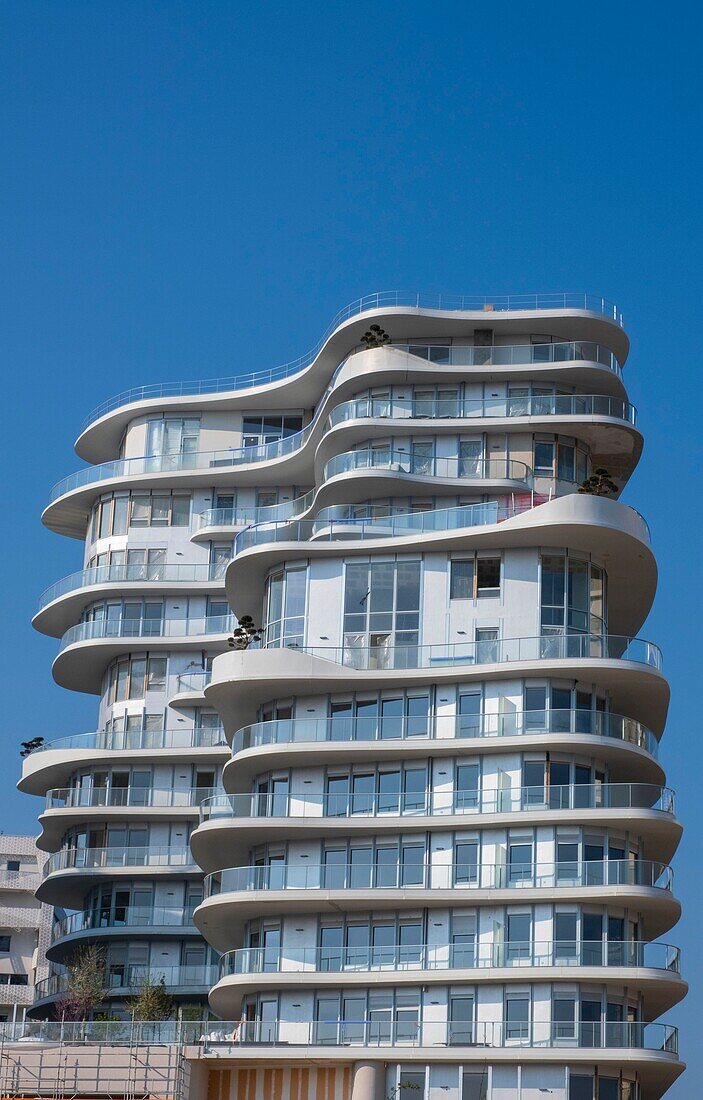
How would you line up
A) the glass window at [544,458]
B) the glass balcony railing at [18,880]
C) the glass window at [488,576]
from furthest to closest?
the glass balcony railing at [18,880], the glass window at [544,458], the glass window at [488,576]

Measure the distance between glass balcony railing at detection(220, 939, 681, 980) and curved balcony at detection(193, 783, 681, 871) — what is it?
12.6 ft

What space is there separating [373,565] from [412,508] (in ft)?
16.3

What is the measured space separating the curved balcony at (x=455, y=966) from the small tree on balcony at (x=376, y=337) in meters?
24.2

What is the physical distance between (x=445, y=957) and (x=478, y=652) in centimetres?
1026

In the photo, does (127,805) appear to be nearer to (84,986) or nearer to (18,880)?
(84,986)

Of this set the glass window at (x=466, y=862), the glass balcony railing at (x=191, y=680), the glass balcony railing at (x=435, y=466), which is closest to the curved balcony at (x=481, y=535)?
the glass balcony railing at (x=435, y=466)

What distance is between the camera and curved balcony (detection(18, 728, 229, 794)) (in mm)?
84188

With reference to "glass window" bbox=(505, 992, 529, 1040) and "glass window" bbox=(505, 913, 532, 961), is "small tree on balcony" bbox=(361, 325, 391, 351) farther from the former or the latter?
"glass window" bbox=(505, 992, 529, 1040)

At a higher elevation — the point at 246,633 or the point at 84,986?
the point at 246,633

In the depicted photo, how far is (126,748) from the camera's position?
280 feet

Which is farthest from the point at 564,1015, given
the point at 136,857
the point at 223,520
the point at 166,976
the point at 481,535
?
the point at 223,520

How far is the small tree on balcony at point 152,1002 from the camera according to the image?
7375 centimetres

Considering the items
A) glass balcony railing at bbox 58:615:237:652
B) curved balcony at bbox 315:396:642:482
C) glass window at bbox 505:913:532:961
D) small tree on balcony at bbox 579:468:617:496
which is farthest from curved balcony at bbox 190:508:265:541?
glass window at bbox 505:913:532:961

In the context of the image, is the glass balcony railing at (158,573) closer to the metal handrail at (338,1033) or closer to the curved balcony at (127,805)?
the curved balcony at (127,805)
